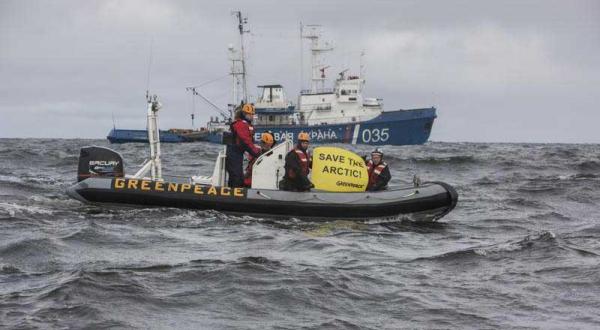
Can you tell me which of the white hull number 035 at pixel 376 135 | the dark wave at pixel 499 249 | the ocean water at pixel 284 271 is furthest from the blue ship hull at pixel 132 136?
the dark wave at pixel 499 249

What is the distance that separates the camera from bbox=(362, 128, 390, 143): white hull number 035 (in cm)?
5966

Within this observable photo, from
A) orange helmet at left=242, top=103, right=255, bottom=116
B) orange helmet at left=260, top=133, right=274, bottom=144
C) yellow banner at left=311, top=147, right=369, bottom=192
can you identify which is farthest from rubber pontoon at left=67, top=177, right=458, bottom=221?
orange helmet at left=242, top=103, right=255, bottom=116

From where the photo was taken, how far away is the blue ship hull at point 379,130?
58.5 m

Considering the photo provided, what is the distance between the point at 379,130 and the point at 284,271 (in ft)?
168

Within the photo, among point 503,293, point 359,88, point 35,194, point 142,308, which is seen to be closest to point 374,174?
point 503,293

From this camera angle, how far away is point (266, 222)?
44.3 feet

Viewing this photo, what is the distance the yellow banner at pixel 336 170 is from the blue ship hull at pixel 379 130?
43371 mm

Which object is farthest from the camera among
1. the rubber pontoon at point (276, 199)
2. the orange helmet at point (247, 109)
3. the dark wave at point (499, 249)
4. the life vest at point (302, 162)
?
the orange helmet at point (247, 109)

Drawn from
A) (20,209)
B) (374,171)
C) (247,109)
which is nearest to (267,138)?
(247,109)

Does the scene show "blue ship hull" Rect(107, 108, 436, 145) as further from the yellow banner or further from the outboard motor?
the yellow banner

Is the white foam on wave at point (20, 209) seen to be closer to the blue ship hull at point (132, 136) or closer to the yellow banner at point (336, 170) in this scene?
the yellow banner at point (336, 170)

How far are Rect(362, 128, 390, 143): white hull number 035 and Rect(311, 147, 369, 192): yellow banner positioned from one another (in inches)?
1796

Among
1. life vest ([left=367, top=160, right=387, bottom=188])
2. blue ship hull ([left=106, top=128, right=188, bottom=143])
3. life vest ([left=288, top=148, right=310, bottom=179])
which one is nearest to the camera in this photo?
life vest ([left=288, top=148, right=310, bottom=179])

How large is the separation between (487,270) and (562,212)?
8894 mm
